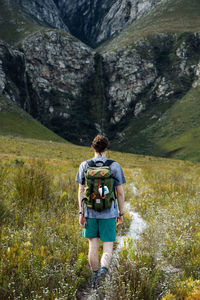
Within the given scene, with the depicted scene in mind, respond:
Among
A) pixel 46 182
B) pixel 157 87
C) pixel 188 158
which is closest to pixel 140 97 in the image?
pixel 157 87

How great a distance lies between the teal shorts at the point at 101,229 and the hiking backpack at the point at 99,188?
1.08 ft

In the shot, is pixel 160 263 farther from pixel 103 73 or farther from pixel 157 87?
pixel 103 73

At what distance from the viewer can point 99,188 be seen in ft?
11.0

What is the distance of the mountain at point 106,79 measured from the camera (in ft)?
365

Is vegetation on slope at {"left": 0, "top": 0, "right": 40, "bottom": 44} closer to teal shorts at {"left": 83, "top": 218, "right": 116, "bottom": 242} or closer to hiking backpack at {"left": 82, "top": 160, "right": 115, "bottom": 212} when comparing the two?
hiking backpack at {"left": 82, "top": 160, "right": 115, "bottom": 212}

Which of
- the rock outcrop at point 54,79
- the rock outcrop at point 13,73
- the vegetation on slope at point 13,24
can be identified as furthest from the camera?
the vegetation on slope at point 13,24

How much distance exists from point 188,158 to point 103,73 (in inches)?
3183

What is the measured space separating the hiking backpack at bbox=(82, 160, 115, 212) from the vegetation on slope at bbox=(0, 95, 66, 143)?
77.0 m

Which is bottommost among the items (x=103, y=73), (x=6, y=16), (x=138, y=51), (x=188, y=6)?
(x=103, y=73)

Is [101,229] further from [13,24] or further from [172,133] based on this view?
[13,24]

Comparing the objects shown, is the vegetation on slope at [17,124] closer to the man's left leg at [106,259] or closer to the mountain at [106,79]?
the mountain at [106,79]

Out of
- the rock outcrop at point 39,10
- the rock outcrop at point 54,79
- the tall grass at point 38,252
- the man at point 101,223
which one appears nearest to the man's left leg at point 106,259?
the man at point 101,223

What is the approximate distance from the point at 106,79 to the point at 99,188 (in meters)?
137

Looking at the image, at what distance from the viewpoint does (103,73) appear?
133250 millimetres
